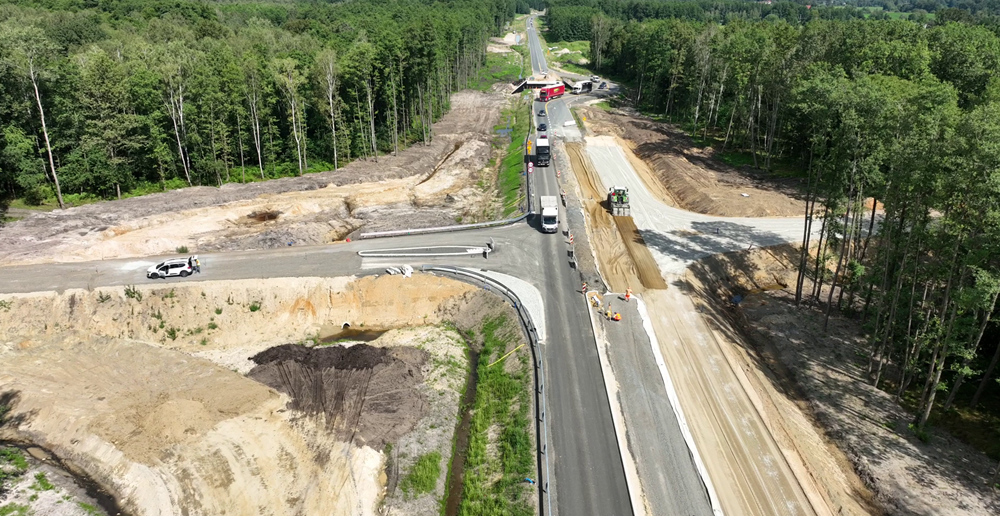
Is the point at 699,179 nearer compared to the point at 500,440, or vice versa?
the point at 500,440

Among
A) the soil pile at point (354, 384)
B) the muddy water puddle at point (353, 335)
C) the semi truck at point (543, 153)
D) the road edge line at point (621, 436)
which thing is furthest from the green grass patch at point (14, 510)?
the semi truck at point (543, 153)

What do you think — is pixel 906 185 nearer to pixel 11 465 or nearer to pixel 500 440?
pixel 500 440

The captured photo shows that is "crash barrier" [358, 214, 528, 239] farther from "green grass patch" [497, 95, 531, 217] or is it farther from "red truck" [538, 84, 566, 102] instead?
"red truck" [538, 84, 566, 102]

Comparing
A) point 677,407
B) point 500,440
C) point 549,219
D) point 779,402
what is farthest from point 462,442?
point 549,219

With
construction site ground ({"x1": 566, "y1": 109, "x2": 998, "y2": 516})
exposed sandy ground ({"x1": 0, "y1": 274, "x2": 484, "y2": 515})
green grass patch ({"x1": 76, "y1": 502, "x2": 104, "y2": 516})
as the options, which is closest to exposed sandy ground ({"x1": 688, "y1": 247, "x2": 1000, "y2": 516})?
construction site ground ({"x1": 566, "y1": 109, "x2": 998, "y2": 516})

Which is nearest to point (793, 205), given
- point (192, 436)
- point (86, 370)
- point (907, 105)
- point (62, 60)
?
point (907, 105)
